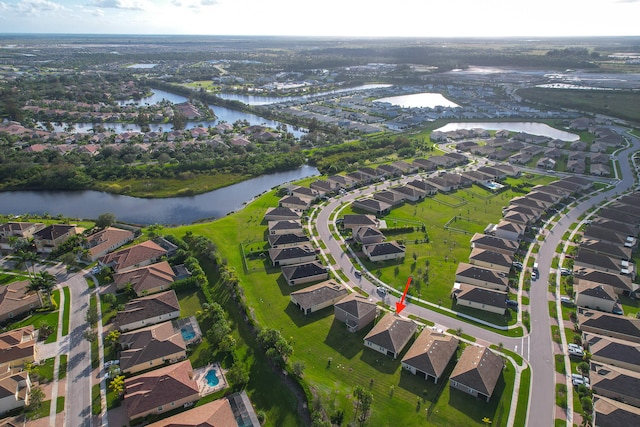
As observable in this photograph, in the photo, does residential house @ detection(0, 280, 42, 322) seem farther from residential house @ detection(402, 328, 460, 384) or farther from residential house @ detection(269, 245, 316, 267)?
residential house @ detection(402, 328, 460, 384)

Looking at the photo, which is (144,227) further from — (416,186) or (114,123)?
(114,123)

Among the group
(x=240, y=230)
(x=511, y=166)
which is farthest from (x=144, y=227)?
(x=511, y=166)

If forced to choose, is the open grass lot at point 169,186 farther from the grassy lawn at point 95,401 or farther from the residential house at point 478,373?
the residential house at point 478,373

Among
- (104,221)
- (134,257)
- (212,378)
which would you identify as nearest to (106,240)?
(104,221)

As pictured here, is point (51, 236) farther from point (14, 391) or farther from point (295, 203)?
point (295, 203)

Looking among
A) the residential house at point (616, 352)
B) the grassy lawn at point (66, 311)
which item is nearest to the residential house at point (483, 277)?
the residential house at point (616, 352)

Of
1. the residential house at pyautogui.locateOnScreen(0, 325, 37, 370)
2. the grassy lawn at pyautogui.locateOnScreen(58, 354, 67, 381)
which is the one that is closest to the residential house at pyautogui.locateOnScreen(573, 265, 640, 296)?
the grassy lawn at pyautogui.locateOnScreen(58, 354, 67, 381)
